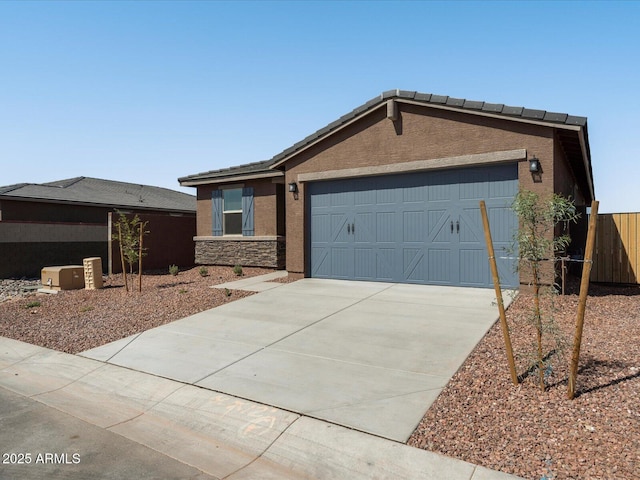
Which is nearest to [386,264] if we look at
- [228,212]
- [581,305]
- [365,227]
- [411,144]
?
[365,227]

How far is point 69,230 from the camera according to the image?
1806 centimetres

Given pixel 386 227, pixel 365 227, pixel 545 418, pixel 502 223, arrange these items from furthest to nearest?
pixel 365 227, pixel 386 227, pixel 502 223, pixel 545 418

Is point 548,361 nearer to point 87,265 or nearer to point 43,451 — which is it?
point 43,451

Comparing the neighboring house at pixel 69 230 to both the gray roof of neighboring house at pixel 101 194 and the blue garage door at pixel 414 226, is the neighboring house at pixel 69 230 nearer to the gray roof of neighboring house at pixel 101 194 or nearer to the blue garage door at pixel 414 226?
the gray roof of neighboring house at pixel 101 194

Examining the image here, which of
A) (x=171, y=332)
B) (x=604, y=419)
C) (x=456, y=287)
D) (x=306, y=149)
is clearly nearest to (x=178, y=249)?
(x=306, y=149)

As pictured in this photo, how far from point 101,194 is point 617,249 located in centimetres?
2331

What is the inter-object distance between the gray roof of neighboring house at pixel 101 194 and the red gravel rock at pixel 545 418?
19863 mm

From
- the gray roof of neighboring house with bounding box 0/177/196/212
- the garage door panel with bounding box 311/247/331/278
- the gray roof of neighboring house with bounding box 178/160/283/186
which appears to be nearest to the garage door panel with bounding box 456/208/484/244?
the garage door panel with bounding box 311/247/331/278

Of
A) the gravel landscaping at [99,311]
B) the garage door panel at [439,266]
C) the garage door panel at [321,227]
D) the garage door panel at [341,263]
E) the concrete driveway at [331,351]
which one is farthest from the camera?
the garage door panel at [321,227]

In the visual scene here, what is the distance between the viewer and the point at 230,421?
4.15 meters

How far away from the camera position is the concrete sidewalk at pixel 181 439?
3.31 metres

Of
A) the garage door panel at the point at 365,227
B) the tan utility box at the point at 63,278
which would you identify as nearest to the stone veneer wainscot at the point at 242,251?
the garage door panel at the point at 365,227

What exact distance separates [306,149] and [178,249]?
8.77 m

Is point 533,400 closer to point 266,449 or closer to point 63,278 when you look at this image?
point 266,449
